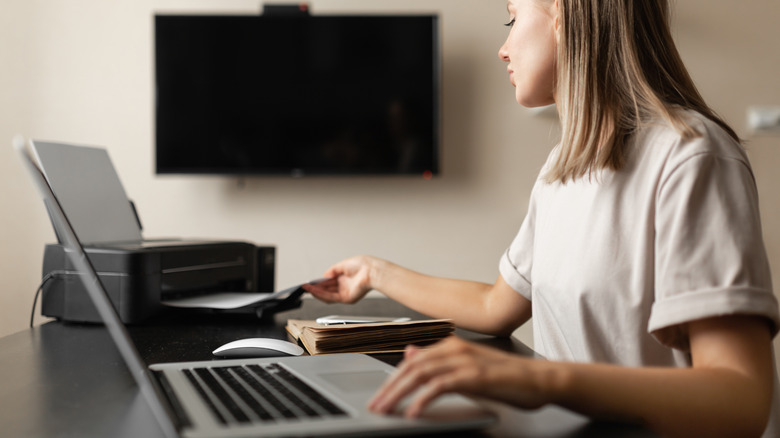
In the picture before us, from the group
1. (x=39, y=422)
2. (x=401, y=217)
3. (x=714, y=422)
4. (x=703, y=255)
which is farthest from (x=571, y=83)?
(x=401, y=217)

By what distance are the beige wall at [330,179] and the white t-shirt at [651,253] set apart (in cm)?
154

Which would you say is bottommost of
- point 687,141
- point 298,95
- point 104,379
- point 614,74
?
point 104,379

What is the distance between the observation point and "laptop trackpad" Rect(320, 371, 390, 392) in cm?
59

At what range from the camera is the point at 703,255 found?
2.19 ft

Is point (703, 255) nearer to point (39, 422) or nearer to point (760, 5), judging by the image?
point (39, 422)

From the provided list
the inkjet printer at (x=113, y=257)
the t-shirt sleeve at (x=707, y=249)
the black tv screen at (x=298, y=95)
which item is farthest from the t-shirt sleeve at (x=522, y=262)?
the black tv screen at (x=298, y=95)

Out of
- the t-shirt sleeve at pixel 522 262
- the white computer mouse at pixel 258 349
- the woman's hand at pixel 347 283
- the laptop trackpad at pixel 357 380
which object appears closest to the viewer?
the laptop trackpad at pixel 357 380

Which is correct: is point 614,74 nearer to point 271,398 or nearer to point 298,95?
point 271,398

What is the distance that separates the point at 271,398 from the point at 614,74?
0.61 metres

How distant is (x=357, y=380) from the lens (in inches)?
24.5

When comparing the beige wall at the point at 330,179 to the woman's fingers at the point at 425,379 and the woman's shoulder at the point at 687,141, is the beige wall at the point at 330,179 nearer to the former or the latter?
the woman's shoulder at the point at 687,141

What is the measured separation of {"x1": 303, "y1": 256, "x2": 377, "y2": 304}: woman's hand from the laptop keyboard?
0.54m

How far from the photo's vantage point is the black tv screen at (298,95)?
8.00ft

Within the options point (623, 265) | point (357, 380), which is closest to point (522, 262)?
point (623, 265)
